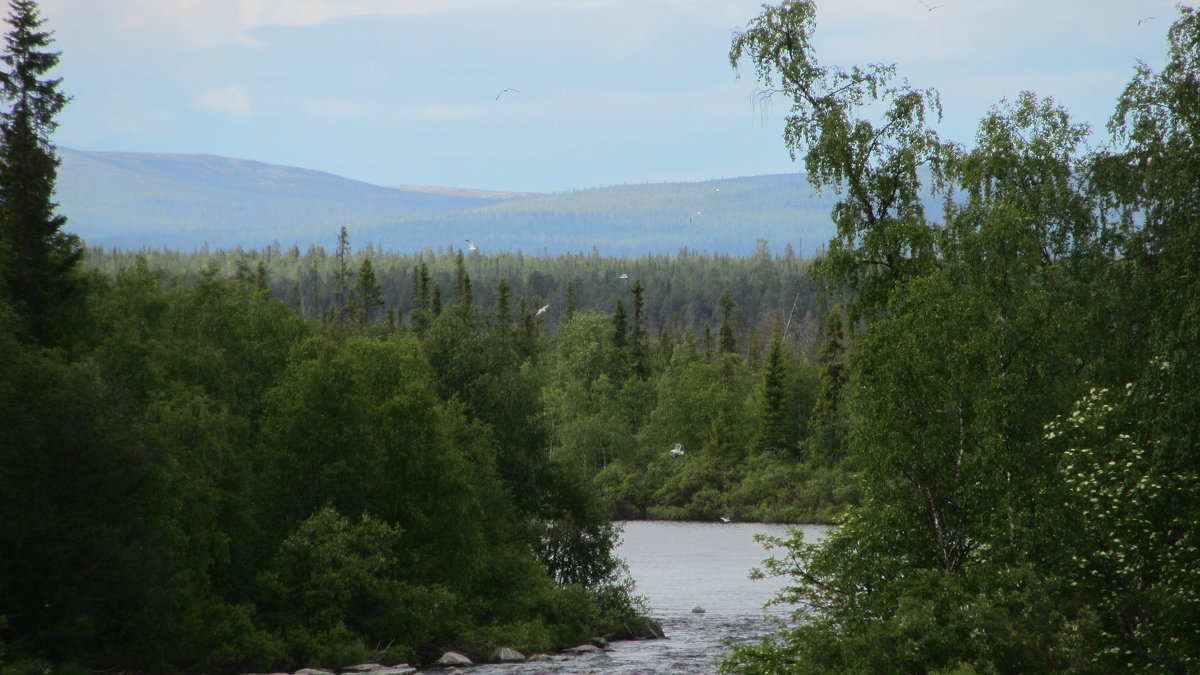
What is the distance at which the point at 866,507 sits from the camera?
26.6 meters

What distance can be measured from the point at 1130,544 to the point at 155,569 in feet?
80.3

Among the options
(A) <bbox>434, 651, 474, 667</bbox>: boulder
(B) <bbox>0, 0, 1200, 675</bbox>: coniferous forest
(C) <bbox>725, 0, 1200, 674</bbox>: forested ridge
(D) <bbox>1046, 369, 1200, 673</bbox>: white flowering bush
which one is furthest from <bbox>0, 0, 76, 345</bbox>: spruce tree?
(D) <bbox>1046, 369, 1200, 673</bbox>: white flowering bush

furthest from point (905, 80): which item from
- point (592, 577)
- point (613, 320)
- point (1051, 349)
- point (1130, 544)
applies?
point (613, 320)

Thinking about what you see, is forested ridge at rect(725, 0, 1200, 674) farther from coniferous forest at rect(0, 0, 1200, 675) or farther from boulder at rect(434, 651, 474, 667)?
boulder at rect(434, 651, 474, 667)

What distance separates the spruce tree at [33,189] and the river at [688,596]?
18444 mm

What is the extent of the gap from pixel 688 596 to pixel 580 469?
29.8 feet

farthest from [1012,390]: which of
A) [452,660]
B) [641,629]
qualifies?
[641,629]

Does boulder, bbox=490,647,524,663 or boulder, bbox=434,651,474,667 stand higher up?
boulder, bbox=434,651,474,667

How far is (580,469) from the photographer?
5606 cm

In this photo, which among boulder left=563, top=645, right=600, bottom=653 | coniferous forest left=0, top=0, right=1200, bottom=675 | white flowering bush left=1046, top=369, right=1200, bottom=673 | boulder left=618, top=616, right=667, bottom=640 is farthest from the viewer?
boulder left=618, top=616, right=667, bottom=640

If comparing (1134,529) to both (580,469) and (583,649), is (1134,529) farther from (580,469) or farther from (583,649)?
(580,469)

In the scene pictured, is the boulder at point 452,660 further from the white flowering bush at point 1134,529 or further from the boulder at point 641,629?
the white flowering bush at point 1134,529

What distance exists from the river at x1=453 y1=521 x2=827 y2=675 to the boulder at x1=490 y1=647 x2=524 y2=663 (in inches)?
50.9

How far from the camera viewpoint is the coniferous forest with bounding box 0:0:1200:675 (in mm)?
21797
